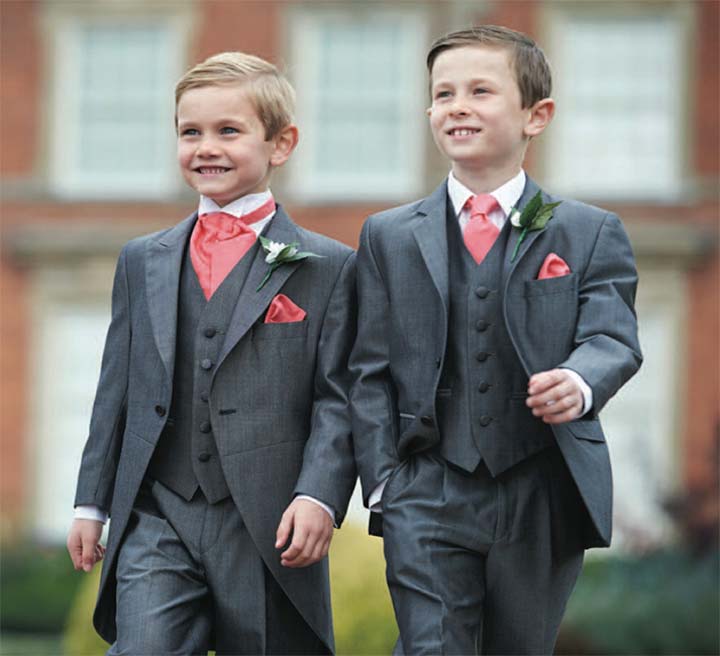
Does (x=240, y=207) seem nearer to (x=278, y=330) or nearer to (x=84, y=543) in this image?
(x=278, y=330)

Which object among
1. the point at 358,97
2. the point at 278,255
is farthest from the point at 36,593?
the point at 278,255

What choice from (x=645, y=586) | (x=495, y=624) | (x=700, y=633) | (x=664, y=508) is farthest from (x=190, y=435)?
(x=664, y=508)

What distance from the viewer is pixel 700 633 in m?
12.0

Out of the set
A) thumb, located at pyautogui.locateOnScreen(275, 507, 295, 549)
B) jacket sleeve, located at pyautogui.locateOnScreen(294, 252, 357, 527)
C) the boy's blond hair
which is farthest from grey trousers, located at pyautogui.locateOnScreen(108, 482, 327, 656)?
the boy's blond hair

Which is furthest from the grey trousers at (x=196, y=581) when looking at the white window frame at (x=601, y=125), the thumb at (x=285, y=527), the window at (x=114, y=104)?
the window at (x=114, y=104)

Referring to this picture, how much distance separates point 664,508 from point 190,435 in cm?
1047

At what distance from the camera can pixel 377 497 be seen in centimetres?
427

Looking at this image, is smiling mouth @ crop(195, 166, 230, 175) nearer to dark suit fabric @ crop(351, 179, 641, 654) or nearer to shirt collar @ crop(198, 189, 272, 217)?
shirt collar @ crop(198, 189, 272, 217)

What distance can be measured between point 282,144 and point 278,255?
34 centimetres

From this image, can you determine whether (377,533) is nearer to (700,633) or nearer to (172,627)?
(172,627)

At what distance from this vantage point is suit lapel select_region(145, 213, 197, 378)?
4.47m

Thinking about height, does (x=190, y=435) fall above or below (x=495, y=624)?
above

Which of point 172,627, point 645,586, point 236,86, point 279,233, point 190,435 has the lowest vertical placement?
point 645,586

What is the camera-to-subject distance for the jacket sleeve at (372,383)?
4.30m
